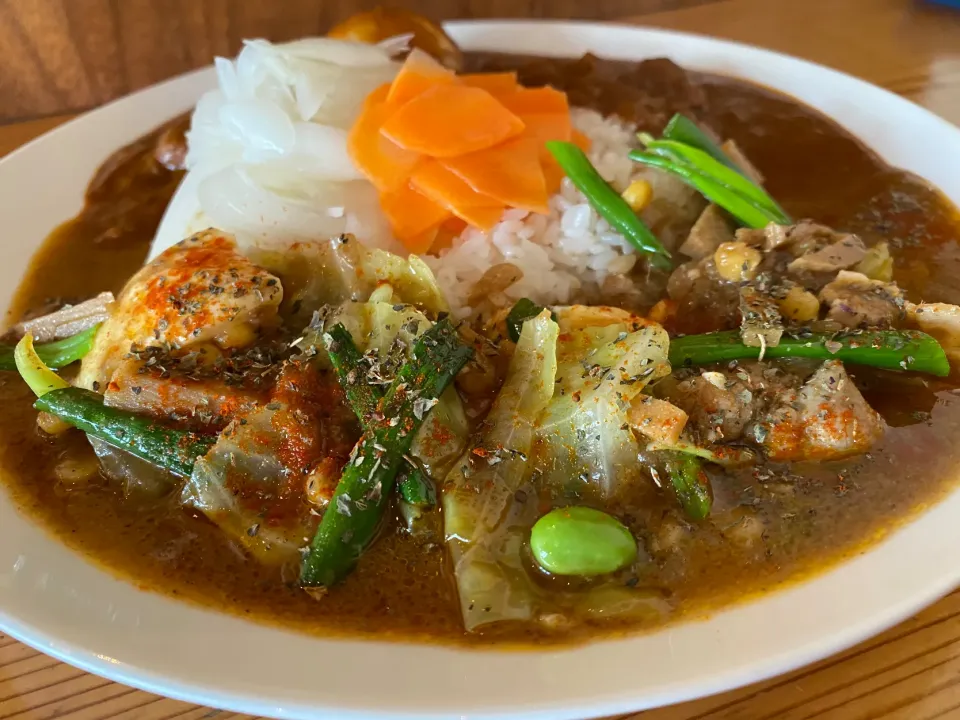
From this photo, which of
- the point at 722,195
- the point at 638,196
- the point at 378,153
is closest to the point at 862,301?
the point at 722,195

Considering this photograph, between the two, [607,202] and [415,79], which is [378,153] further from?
[607,202]

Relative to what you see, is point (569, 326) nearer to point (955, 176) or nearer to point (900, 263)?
point (900, 263)

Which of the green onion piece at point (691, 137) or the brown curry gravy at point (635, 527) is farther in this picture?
the green onion piece at point (691, 137)

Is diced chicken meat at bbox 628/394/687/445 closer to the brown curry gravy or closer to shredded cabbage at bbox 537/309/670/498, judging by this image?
shredded cabbage at bbox 537/309/670/498

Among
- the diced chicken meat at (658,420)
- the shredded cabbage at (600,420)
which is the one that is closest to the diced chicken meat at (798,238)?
the shredded cabbage at (600,420)

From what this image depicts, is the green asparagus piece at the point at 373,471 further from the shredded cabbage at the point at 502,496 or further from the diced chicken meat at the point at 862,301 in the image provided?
the diced chicken meat at the point at 862,301

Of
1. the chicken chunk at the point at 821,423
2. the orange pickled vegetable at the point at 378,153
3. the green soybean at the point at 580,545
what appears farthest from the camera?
the orange pickled vegetable at the point at 378,153
